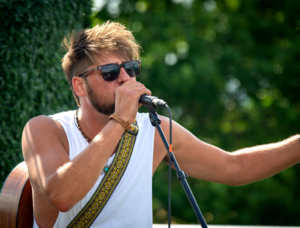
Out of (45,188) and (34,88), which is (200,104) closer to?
(34,88)

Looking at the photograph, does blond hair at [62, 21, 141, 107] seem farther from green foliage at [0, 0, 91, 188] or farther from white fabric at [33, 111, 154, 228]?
green foliage at [0, 0, 91, 188]

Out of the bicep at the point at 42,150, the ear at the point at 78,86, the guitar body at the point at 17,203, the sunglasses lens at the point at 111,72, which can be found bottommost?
the guitar body at the point at 17,203

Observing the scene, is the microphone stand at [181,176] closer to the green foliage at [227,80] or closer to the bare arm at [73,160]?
the bare arm at [73,160]

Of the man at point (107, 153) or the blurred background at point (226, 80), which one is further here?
the blurred background at point (226, 80)

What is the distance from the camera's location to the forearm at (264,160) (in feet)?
7.77

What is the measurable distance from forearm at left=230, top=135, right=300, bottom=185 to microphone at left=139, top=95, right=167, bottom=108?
3.28ft

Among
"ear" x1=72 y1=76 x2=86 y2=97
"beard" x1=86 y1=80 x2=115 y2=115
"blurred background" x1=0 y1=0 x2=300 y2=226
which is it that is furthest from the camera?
"blurred background" x1=0 y1=0 x2=300 y2=226

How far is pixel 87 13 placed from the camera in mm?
3564

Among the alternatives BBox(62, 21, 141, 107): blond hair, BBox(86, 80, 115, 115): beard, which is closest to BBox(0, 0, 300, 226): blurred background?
BBox(62, 21, 141, 107): blond hair

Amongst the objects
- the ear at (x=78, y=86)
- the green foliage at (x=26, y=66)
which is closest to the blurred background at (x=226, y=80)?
the green foliage at (x=26, y=66)

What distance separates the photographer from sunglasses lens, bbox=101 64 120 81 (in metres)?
2.19

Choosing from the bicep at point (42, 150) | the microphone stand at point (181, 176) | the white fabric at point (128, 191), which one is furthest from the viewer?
the white fabric at point (128, 191)

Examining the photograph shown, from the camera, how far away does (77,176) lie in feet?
5.94

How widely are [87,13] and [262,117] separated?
6.09 meters
